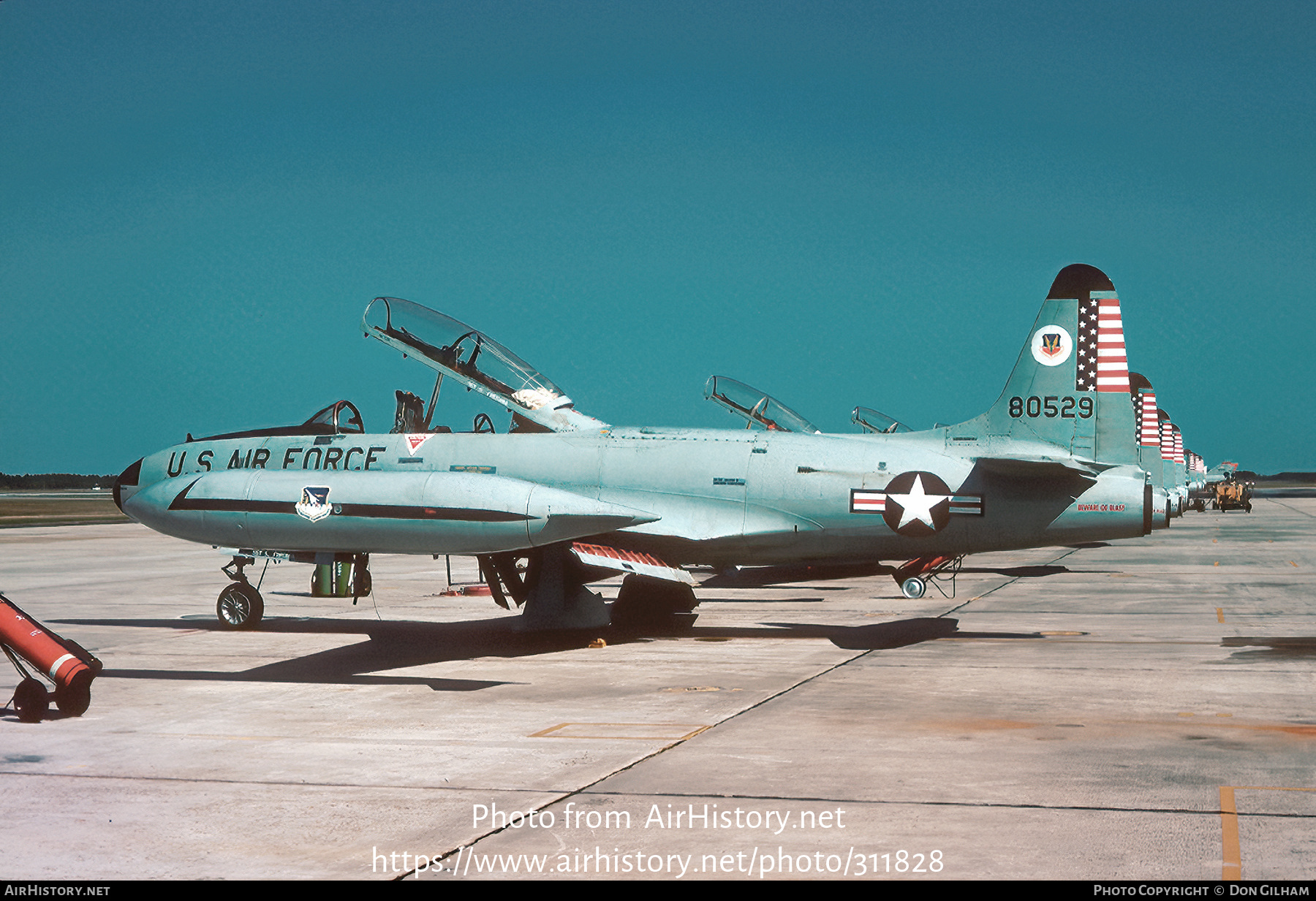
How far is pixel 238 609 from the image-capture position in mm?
15766

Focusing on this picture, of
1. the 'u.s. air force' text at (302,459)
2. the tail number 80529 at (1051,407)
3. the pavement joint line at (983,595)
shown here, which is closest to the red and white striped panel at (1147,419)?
the pavement joint line at (983,595)

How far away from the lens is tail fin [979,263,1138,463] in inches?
561

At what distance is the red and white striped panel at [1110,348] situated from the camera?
46.9ft

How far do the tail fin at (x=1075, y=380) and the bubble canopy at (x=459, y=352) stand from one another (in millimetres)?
5466

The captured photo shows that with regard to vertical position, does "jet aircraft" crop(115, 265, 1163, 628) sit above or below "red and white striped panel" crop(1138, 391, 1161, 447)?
below

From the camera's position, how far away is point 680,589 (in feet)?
53.1

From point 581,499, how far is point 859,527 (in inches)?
150

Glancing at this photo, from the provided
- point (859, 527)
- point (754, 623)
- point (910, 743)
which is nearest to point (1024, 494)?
point (859, 527)

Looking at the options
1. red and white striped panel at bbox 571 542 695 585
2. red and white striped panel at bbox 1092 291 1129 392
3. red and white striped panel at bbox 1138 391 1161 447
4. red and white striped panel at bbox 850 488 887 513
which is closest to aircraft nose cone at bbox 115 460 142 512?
red and white striped panel at bbox 571 542 695 585

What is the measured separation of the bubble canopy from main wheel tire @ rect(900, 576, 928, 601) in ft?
23.0

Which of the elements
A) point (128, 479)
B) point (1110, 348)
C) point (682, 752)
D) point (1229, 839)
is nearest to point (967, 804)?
point (1229, 839)

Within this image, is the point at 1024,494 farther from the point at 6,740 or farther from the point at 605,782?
the point at 6,740

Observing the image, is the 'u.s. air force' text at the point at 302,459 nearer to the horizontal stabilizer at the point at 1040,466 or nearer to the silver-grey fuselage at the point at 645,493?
the silver-grey fuselage at the point at 645,493

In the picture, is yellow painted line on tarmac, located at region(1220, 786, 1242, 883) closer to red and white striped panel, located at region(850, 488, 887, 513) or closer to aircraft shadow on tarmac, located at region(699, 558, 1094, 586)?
red and white striped panel, located at region(850, 488, 887, 513)
